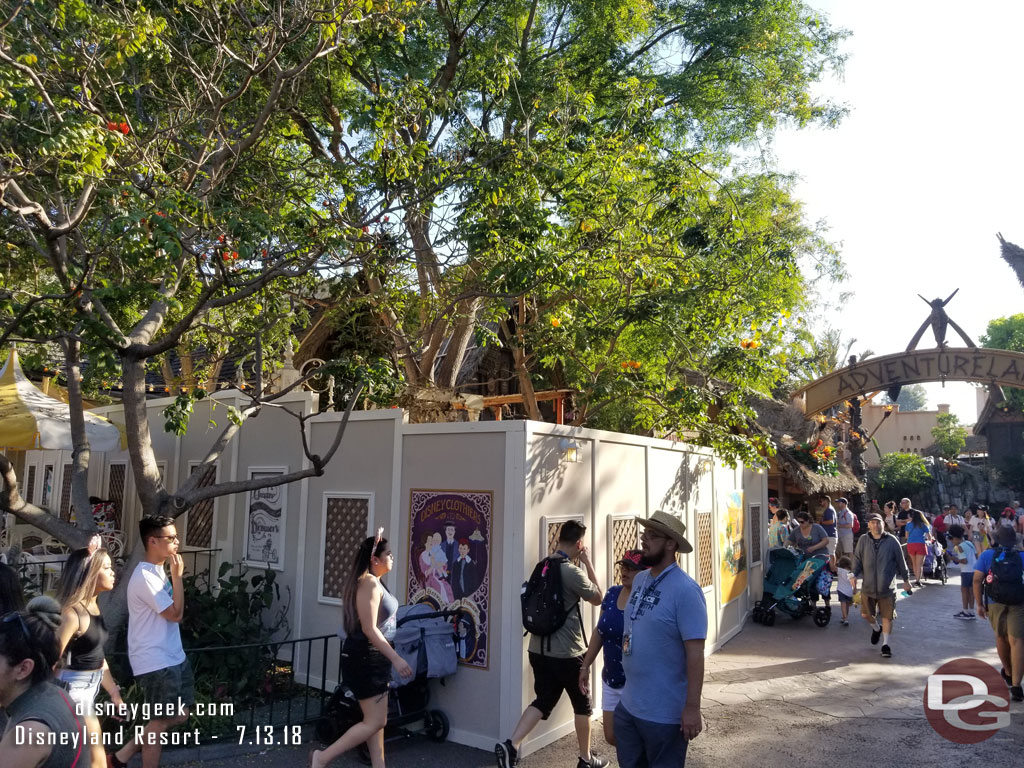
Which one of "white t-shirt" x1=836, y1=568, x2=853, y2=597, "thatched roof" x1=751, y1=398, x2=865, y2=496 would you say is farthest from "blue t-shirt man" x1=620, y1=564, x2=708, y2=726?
"thatched roof" x1=751, y1=398, x2=865, y2=496

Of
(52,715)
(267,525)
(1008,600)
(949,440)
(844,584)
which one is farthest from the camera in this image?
(949,440)

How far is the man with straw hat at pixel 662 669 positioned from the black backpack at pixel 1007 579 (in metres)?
5.36

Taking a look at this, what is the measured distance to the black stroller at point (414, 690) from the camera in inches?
238

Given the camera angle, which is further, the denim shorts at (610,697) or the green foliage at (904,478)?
the green foliage at (904,478)

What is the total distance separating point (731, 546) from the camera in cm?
1116

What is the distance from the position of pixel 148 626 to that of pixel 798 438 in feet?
58.5

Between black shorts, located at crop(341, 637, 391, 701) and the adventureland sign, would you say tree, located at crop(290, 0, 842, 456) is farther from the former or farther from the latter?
black shorts, located at crop(341, 637, 391, 701)

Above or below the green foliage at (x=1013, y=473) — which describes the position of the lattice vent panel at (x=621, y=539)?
below

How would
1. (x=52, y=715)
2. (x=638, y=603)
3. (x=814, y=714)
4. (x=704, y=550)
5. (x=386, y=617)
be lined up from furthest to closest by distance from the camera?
(x=704, y=550), (x=814, y=714), (x=386, y=617), (x=638, y=603), (x=52, y=715)

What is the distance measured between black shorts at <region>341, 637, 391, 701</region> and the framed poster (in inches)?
150

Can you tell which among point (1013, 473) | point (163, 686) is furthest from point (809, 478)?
point (1013, 473)

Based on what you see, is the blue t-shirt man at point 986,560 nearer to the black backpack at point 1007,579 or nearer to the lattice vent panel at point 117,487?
the black backpack at point 1007,579

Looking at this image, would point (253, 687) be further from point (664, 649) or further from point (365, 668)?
point (664, 649)

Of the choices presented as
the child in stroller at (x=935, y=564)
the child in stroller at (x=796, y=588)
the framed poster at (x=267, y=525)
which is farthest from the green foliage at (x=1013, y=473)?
the framed poster at (x=267, y=525)
